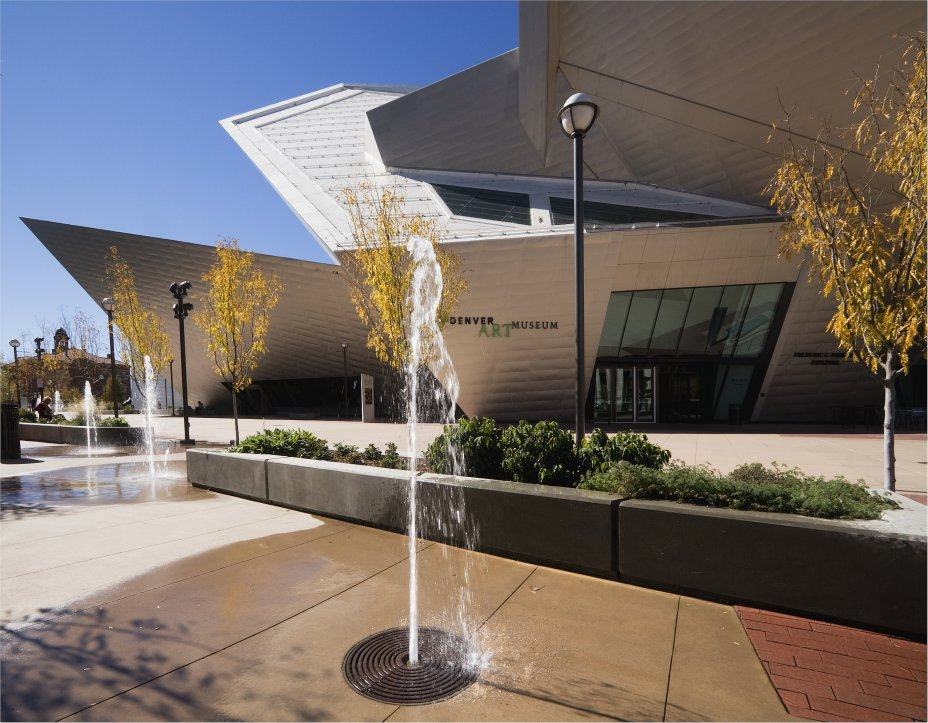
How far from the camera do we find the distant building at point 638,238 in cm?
1773

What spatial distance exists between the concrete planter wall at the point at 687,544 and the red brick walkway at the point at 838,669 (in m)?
0.16

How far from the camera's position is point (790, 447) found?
41.8ft

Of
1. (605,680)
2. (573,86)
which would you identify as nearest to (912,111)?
(605,680)

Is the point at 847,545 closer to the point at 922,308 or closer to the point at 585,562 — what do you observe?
the point at 585,562

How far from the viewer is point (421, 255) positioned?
44.0ft

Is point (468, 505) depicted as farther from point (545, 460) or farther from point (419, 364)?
point (419, 364)

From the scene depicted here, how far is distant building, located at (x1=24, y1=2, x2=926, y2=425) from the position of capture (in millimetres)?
17734

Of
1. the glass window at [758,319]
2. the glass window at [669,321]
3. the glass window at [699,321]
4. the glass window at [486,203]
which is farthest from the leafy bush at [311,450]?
the glass window at [758,319]

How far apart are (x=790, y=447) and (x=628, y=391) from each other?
8218mm

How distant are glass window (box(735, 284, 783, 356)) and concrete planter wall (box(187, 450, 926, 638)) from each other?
18.2m

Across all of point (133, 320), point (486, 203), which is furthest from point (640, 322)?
point (133, 320)

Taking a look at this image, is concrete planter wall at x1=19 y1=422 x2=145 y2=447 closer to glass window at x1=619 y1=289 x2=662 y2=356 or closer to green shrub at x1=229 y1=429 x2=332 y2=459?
green shrub at x1=229 y1=429 x2=332 y2=459

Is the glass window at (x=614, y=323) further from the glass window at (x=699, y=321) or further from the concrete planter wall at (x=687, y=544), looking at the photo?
the concrete planter wall at (x=687, y=544)

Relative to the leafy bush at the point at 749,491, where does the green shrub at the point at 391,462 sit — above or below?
below
